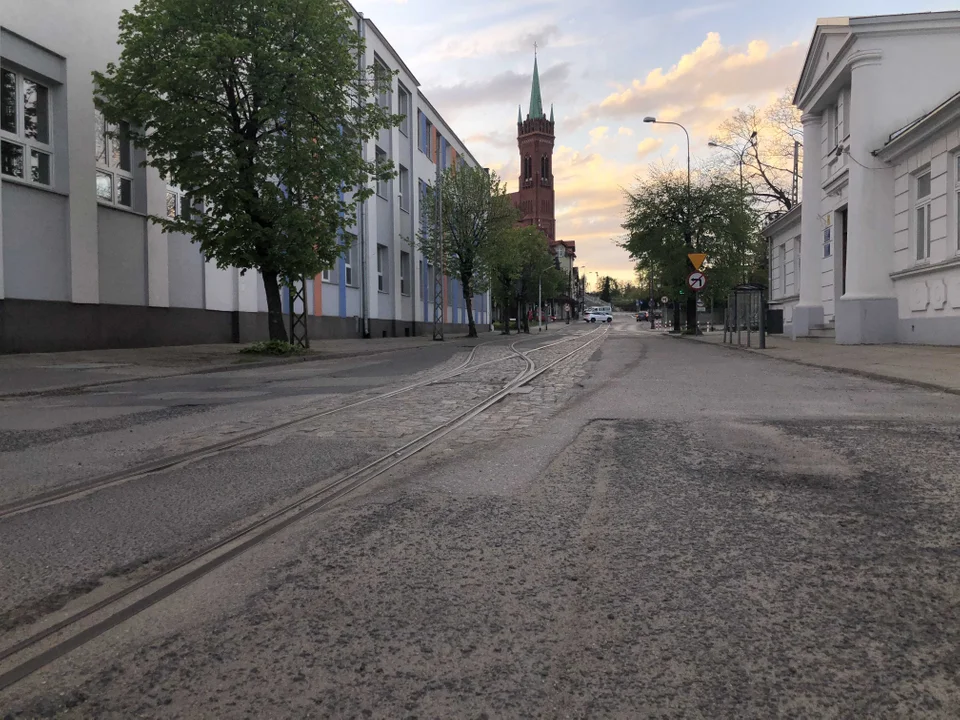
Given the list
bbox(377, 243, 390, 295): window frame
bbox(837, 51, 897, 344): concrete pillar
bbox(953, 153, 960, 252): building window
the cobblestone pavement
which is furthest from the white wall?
bbox(377, 243, 390, 295): window frame

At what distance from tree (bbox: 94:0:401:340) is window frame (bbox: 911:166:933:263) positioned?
14.2 metres

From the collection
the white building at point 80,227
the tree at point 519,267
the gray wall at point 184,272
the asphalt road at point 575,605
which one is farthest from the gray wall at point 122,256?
the tree at point 519,267

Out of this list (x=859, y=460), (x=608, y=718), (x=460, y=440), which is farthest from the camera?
(x=460, y=440)

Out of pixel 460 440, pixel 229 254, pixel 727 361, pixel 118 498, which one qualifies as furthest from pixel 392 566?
pixel 229 254

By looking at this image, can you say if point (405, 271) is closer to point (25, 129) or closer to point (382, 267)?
point (382, 267)

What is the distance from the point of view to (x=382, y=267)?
37.4 meters

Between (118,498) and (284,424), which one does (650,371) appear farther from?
(118,498)

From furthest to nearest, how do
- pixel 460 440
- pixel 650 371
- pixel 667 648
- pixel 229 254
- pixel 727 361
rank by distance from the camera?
pixel 229 254 → pixel 727 361 → pixel 650 371 → pixel 460 440 → pixel 667 648

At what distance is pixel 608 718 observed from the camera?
1.87 metres

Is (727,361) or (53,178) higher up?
(53,178)

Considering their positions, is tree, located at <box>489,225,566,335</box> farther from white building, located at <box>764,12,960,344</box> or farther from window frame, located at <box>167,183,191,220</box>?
window frame, located at <box>167,183,191,220</box>

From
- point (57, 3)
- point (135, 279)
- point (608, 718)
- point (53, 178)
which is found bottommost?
point (608, 718)

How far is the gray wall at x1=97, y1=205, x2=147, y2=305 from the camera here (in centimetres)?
1747

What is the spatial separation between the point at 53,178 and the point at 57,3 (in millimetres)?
3903
